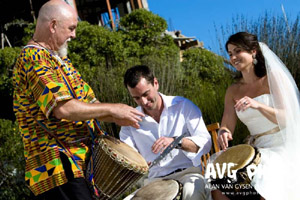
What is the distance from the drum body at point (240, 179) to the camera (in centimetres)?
247

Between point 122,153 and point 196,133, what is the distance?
3.23 ft

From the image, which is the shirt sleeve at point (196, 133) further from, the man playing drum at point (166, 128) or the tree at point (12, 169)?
the tree at point (12, 169)

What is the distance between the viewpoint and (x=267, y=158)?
2.66 meters

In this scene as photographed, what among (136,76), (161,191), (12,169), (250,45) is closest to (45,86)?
(161,191)

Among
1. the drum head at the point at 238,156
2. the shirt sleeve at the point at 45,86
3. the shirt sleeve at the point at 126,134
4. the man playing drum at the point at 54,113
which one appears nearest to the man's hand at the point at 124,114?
the man playing drum at the point at 54,113

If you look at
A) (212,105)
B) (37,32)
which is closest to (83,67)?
(212,105)

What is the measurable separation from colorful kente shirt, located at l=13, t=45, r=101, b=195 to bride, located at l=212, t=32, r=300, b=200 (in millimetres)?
1164

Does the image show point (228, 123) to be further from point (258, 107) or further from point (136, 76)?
point (136, 76)

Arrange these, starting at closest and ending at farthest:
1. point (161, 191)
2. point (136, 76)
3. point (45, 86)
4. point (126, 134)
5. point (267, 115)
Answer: point (45, 86) < point (161, 191) < point (267, 115) < point (136, 76) < point (126, 134)

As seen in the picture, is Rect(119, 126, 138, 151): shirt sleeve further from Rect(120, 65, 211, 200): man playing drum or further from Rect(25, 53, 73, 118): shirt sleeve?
Rect(25, 53, 73, 118): shirt sleeve

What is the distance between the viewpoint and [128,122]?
2.05 m

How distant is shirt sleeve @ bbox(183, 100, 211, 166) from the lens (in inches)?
120

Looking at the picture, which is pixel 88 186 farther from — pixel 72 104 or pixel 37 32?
pixel 37 32

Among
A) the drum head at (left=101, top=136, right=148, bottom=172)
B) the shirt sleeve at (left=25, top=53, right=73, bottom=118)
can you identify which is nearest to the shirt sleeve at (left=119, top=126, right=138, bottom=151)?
the drum head at (left=101, top=136, right=148, bottom=172)
